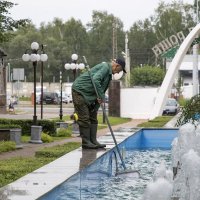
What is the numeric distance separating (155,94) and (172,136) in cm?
2015

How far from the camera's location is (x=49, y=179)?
712 centimetres

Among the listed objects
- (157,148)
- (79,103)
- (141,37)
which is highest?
(141,37)

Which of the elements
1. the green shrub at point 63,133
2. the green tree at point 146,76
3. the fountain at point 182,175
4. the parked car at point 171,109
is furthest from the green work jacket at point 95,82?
the green tree at point 146,76

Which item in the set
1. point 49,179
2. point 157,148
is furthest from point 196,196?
point 157,148

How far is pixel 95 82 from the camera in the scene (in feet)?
32.8

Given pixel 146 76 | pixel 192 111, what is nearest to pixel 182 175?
pixel 192 111

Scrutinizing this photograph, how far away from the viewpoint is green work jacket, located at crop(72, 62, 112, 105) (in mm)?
10054

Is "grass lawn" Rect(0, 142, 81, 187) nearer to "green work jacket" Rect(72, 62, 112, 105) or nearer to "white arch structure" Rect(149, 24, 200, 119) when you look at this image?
"green work jacket" Rect(72, 62, 112, 105)

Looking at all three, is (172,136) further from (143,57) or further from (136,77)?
(143,57)

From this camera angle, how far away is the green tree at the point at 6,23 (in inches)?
655

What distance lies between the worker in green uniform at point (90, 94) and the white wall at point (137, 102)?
2605cm

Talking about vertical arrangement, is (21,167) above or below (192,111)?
below

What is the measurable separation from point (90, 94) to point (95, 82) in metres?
0.46

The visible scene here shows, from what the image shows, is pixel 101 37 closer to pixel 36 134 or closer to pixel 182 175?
pixel 36 134
